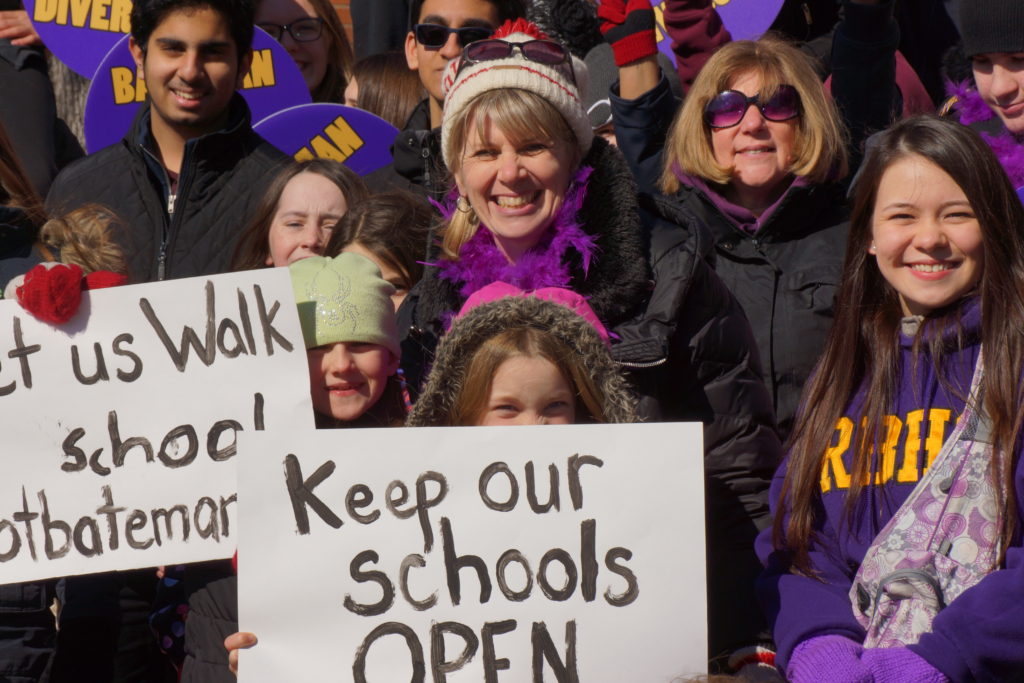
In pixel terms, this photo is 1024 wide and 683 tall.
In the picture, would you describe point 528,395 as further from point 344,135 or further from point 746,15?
point 746,15

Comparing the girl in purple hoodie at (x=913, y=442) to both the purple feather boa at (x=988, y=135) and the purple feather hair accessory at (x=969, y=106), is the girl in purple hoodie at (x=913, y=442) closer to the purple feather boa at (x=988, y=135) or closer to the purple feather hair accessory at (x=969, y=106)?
the purple feather boa at (x=988, y=135)

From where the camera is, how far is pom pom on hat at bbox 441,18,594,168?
328 centimetres

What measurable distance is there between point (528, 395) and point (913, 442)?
2.57 ft

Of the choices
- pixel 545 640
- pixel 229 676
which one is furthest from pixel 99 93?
pixel 545 640

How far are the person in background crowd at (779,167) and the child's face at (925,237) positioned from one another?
30.4 inches

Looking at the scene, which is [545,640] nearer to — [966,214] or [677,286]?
[677,286]

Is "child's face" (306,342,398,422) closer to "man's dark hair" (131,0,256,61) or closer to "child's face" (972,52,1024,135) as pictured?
"man's dark hair" (131,0,256,61)

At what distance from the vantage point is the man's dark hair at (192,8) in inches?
179

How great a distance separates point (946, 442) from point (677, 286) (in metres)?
0.69

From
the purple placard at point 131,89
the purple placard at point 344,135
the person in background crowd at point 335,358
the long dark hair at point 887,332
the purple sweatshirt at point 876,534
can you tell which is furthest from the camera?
the purple placard at point 131,89

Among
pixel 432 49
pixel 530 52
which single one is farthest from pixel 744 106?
pixel 432 49

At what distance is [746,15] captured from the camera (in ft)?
16.7

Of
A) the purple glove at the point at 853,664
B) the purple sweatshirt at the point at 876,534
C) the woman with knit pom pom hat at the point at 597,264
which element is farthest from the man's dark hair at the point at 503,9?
the purple glove at the point at 853,664

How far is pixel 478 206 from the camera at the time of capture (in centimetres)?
336
